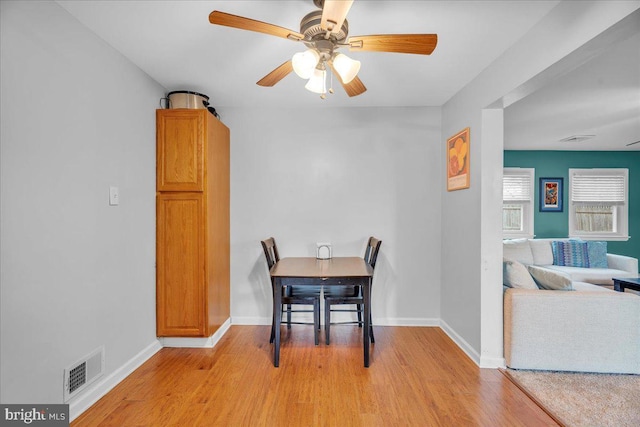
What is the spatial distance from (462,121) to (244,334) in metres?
3.03

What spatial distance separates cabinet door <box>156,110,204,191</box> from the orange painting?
2.39 m

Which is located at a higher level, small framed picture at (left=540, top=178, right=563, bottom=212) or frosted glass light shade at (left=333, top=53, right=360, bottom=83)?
frosted glass light shade at (left=333, top=53, right=360, bottom=83)

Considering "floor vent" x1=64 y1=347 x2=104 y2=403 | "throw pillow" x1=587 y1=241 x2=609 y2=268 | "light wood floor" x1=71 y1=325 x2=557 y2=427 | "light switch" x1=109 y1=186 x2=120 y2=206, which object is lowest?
"light wood floor" x1=71 y1=325 x2=557 y2=427

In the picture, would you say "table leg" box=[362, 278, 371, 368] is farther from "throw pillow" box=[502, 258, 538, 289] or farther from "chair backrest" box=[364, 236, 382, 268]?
"throw pillow" box=[502, 258, 538, 289]

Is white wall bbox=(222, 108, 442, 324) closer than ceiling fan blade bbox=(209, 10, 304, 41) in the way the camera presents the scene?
No

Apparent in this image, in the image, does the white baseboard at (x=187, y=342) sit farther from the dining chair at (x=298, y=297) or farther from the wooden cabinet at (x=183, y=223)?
the dining chair at (x=298, y=297)

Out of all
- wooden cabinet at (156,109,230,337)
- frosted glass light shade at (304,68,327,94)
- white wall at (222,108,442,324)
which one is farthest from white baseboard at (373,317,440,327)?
frosted glass light shade at (304,68,327,94)

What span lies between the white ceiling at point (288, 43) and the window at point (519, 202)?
2395 millimetres

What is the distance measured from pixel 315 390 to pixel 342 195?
203 cm

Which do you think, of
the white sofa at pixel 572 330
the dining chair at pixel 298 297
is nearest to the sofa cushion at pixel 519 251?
the white sofa at pixel 572 330

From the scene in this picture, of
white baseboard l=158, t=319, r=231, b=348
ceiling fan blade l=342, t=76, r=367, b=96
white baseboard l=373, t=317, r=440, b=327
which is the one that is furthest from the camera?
white baseboard l=373, t=317, r=440, b=327

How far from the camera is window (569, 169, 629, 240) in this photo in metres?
5.61

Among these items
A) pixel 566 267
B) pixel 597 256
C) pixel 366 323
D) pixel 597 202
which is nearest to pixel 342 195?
pixel 366 323

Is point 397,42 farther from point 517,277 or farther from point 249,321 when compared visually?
point 249,321
